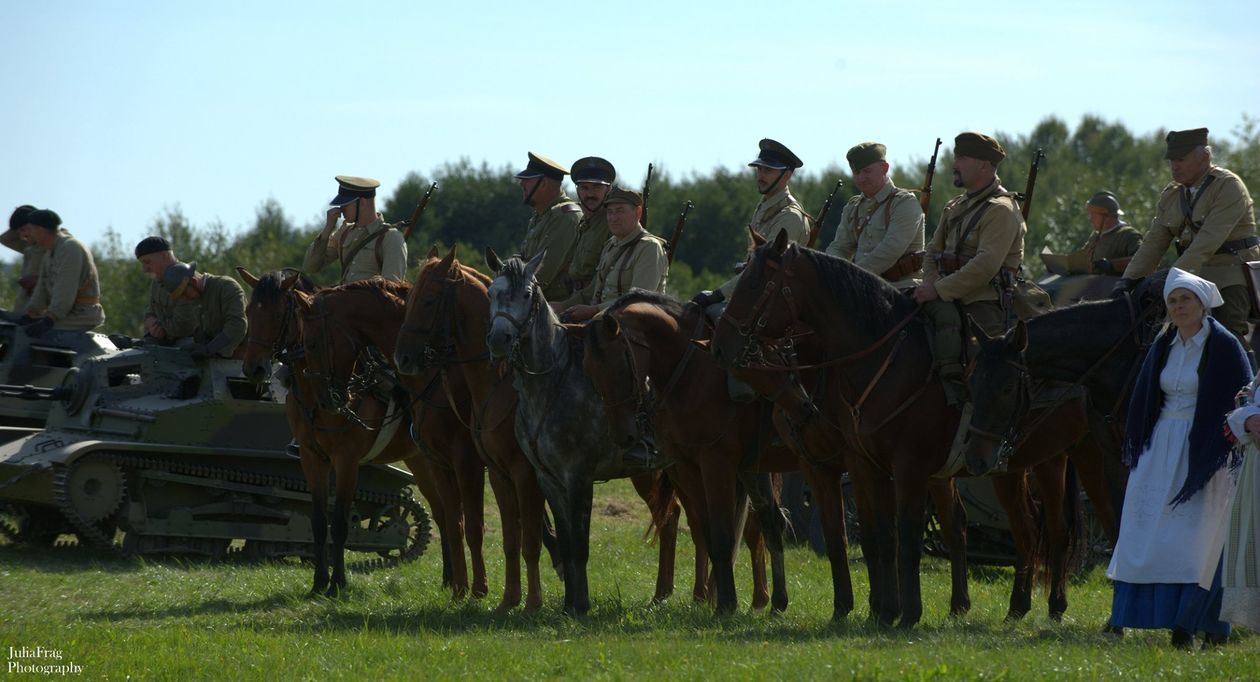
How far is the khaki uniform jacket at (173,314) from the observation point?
16172 millimetres

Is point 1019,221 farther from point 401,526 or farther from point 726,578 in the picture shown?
point 401,526

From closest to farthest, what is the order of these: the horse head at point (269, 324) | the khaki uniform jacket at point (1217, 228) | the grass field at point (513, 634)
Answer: the grass field at point (513, 634) < the khaki uniform jacket at point (1217, 228) < the horse head at point (269, 324)

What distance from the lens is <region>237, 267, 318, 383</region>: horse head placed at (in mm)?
12789

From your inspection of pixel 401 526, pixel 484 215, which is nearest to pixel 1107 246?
pixel 401 526

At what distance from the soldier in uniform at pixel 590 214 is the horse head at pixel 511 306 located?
2592 mm

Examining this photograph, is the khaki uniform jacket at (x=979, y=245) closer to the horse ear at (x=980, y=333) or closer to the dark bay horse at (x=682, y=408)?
the horse ear at (x=980, y=333)

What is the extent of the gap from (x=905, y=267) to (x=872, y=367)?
1.70 meters

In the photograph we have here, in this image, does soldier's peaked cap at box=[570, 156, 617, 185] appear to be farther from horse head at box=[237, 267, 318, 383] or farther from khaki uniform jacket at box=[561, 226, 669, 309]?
horse head at box=[237, 267, 318, 383]

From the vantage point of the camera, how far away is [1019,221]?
10352 millimetres

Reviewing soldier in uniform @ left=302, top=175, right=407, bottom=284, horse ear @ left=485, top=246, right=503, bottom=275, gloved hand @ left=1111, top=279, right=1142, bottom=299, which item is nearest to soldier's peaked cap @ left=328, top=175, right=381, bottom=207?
soldier in uniform @ left=302, top=175, right=407, bottom=284

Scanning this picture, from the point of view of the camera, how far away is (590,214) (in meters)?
13.4

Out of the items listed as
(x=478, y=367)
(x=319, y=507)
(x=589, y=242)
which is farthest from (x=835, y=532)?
(x=319, y=507)

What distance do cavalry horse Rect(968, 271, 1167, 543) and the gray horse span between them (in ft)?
9.01

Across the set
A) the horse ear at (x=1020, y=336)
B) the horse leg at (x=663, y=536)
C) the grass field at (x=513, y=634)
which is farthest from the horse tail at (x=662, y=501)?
the horse ear at (x=1020, y=336)
